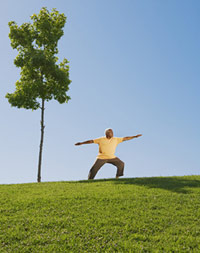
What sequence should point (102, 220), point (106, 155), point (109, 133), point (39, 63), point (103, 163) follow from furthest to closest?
point (39, 63)
point (109, 133)
point (106, 155)
point (103, 163)
point (102, 220)

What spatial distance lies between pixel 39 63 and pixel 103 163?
30.3ft

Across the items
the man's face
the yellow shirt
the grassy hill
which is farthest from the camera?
the man's face

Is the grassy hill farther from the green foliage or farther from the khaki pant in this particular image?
the green foliage

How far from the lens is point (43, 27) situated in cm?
2047

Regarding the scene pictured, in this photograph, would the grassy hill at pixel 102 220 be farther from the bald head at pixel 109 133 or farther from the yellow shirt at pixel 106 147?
the bald head at pixel 109 133

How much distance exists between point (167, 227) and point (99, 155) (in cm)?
741

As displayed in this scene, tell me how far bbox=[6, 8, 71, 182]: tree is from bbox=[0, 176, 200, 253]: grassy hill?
923cm

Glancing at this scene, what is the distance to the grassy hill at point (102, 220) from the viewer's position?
6.70m

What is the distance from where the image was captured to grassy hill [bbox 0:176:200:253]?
6.70m

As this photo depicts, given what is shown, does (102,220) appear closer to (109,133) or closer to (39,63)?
(109,133)

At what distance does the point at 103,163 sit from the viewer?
14484mm

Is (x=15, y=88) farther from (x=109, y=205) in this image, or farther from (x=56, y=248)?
(x=56, y=248)

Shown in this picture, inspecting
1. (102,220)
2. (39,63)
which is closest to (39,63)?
(39,63)

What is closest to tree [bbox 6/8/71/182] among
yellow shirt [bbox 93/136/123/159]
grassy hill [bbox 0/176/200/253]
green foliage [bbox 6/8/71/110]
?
green foliage [bbox 6/8/71/110]
